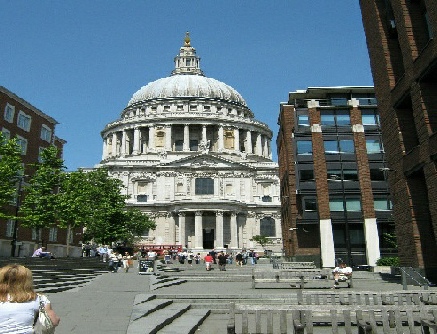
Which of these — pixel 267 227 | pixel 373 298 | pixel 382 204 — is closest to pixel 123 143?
pixel 267 227

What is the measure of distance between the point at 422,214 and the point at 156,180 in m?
71.5

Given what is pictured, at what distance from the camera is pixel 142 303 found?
1302cm

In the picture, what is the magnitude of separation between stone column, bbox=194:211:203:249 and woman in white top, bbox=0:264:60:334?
75.4 m

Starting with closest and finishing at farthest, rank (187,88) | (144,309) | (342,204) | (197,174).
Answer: (144,309)
(342,204)
(197,174)
(187,88)

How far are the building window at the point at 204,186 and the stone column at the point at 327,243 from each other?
161 feet

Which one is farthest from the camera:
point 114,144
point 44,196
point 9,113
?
point 114,144

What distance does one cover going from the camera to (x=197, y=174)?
87812mm

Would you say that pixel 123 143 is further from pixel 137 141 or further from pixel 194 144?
pixel 194 144

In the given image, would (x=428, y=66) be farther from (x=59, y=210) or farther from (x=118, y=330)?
(x=59, y=210)

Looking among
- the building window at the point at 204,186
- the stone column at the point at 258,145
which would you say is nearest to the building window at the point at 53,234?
the building window at the point at 204,186

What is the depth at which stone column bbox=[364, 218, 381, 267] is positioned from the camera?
38.2 metres

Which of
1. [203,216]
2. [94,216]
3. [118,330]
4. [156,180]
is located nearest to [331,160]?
[94,216]

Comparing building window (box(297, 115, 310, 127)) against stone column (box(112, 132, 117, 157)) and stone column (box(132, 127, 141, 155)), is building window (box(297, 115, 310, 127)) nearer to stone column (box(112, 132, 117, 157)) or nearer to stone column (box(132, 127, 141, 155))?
stone column (box(132, 127, 141, 155))

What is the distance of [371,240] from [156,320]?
106 feet
